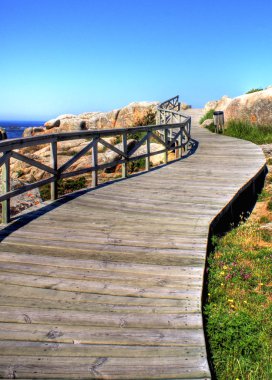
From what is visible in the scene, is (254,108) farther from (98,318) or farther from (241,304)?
(98,318)

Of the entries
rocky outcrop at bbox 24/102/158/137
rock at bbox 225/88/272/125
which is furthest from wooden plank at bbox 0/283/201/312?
rocky outcrop at bbox 24/102/158/137

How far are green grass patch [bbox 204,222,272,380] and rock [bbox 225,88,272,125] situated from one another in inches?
508

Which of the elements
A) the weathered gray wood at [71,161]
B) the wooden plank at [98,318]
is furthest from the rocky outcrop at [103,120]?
the wooden plank at [98,318]

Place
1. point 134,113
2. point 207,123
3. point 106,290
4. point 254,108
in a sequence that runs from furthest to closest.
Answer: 1. point 134,113
2. point 207,123
3. point 254,108
4. point 106,290

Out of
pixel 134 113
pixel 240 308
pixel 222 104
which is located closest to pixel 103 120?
pixel 134 113

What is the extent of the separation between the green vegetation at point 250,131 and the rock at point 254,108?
9.7 inches

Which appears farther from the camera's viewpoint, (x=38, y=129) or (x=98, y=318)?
(x=38, y=129)

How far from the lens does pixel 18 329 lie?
3338 mm

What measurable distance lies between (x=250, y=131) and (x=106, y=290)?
56.7 feet

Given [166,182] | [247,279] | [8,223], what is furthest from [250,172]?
[8,223]

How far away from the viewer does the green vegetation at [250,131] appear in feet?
60.2

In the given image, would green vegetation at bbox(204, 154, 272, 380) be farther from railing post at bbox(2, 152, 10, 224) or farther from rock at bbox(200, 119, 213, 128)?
rock at bbox(200, 119, 213, 128)

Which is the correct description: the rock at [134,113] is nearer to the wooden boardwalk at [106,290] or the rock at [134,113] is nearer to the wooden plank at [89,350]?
the wooden boardwalk at [106,290]

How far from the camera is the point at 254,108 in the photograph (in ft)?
62.9
